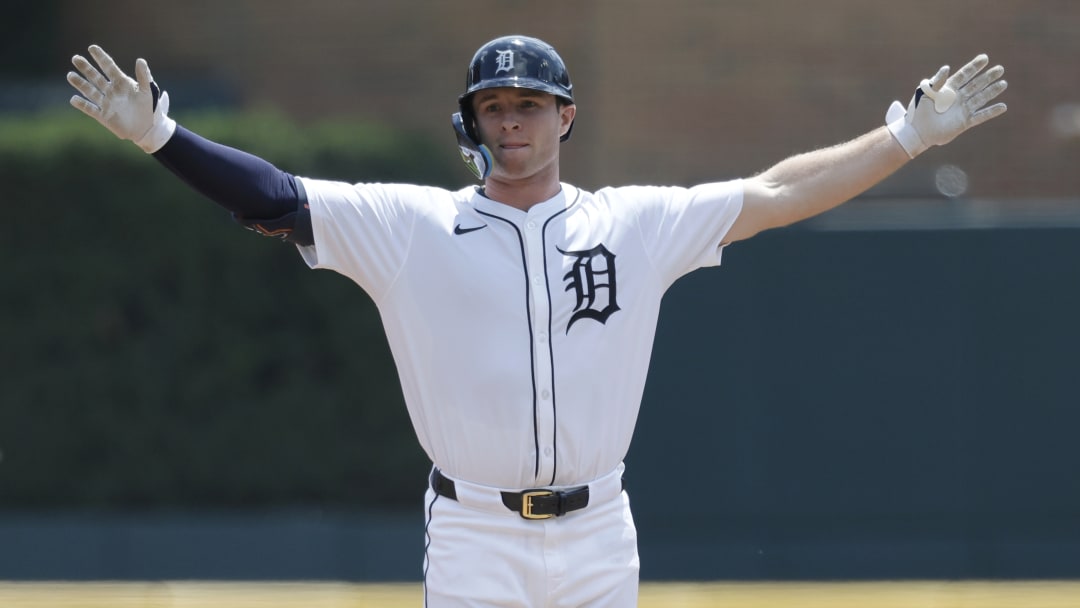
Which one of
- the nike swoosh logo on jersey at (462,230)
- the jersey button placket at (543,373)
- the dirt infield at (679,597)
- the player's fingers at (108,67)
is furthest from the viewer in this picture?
the dirt infield at (679,597)

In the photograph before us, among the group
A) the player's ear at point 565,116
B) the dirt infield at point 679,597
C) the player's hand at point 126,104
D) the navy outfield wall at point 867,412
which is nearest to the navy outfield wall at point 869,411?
the navy outfield wall at point 867,412

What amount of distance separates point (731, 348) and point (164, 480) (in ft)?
11.5

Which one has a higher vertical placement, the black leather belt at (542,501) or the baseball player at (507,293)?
the baseball player at (507,293)

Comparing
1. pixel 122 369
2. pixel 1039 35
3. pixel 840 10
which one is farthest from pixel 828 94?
pixel 122 369

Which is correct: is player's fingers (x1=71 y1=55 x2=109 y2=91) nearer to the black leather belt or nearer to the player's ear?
the player's ear

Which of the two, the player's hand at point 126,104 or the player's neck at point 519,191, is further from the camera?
the player's neck at point 519,191

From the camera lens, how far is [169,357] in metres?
9.52

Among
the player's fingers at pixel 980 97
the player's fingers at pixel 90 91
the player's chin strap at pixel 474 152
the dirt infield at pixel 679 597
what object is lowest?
the dirt infield at pixel 679 597

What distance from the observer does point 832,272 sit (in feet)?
27.8

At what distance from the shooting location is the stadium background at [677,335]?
832cm

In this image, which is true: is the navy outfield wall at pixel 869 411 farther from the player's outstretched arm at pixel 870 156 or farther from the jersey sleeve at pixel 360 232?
the jersey sleeve at pixel 360 232

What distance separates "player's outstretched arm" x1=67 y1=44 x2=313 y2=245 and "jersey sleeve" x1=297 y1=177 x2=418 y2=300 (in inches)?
3.7

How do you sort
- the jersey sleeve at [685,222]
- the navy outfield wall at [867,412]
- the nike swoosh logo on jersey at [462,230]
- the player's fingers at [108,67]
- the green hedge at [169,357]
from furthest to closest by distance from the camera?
the green hedge at [169,357] < the navy outfield wall at [867,412] < the jersey sleeve at [685,222] < the nike swoosh logo on jersey at [462,230] < the player's fingers at [108,67]

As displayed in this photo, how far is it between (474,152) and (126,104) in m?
0.80
